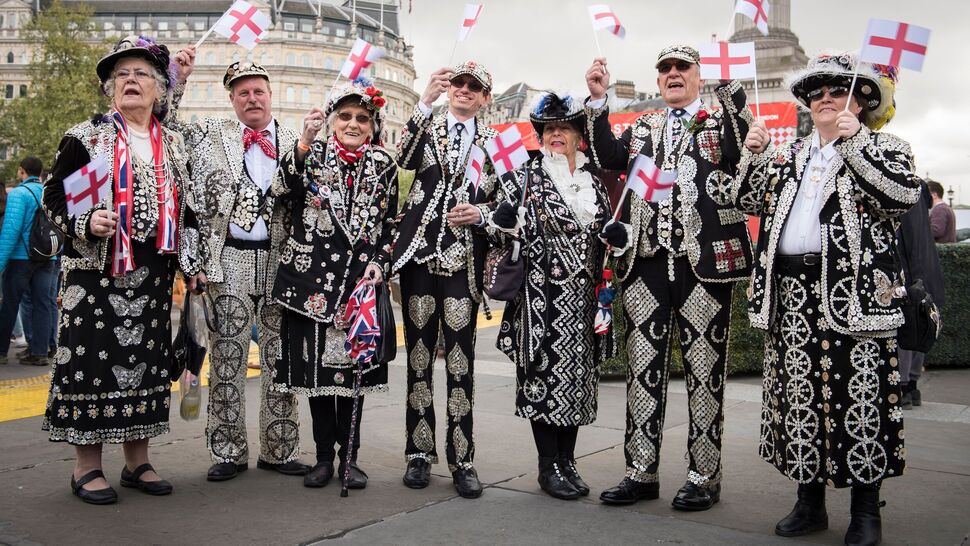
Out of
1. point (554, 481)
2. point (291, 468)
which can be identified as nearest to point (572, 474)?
point (554, 481)

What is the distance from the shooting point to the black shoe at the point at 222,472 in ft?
16.1

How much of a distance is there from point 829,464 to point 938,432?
3.16 metres

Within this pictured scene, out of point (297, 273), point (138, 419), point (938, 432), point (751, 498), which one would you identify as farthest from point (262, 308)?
point (938, 432)

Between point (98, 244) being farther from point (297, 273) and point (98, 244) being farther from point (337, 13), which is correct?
point (337, 13)

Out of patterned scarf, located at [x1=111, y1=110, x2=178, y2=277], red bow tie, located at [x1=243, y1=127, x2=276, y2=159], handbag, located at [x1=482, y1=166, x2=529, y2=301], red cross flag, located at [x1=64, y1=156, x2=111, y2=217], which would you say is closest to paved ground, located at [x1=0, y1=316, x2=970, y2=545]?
handbag, located at [x1=482, y1=166, x2=529, y2=301]

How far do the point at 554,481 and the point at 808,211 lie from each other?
1806mm

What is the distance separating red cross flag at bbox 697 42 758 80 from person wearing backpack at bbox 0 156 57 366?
24.5 ft

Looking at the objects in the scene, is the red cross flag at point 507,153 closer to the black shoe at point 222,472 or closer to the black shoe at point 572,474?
the black shoe at point 572,474

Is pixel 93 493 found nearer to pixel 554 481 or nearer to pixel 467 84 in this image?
pixel 554 481

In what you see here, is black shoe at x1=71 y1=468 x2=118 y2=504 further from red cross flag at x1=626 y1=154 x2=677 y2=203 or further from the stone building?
the stone building

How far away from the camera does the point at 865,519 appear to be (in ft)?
13.0

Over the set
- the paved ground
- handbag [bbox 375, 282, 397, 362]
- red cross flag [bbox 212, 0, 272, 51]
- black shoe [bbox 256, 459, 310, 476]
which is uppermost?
red cross flag [bbox 212, 0, 272, 51]

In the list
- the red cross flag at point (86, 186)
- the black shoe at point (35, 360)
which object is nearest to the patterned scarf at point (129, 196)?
the red cross flag at point (86, 186)

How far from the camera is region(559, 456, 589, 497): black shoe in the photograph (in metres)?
4.71
